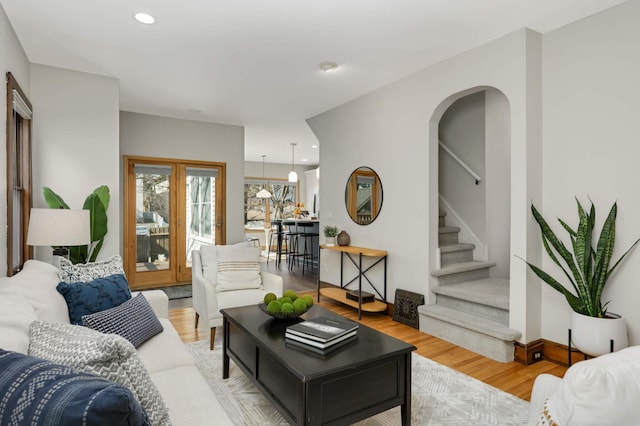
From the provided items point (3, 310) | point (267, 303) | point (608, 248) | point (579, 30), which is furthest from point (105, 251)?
point (579, 30)

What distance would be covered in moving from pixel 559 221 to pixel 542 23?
5.28 ft

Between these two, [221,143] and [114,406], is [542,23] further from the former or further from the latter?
[221,143]

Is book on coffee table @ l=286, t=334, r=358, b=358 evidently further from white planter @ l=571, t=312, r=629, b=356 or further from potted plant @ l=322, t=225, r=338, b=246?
potted plant @ l=322, t=225, r=338, b=246

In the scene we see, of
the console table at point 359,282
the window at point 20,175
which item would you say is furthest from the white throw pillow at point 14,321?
the console table at point 359,282

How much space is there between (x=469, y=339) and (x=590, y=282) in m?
1.09

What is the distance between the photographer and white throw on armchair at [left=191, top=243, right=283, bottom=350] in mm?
3424

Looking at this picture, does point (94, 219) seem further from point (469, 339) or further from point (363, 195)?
point (469, 339)

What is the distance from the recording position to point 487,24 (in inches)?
116

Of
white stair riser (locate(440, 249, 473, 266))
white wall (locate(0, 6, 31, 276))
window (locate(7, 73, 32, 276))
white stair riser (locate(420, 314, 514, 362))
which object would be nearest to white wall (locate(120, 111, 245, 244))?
window (locate(7, 73, 32, 276))

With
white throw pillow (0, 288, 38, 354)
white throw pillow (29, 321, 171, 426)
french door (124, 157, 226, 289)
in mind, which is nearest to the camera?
white throw pillow (29, 321, 171, 426)

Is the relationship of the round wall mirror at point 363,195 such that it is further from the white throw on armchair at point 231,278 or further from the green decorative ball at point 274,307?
the green decorative ball at point 274,307

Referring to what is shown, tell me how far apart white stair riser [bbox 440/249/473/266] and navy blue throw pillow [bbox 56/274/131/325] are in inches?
129

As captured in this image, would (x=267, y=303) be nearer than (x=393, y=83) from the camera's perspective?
Yes

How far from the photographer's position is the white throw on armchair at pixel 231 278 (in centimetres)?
342
